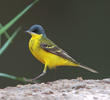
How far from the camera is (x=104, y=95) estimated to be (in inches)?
147

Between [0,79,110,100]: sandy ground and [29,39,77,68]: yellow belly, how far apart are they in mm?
868

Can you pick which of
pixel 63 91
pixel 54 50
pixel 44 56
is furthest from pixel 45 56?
pixel 63 91

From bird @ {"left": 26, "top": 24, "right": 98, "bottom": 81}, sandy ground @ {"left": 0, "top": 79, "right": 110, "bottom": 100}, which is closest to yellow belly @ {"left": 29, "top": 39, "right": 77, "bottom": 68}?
bird @ {"left": 26, "top": 24, "right": 98, "bottom": 81}

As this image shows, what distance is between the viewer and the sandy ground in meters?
3.64

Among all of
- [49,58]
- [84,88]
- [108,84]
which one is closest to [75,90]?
[84,88]

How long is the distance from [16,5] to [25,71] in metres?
1.65

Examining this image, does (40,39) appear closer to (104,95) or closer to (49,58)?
(49,58)

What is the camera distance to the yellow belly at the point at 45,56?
5.48 m

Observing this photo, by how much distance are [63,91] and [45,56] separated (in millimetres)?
1590

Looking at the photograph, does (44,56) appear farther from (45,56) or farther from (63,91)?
(63,91)

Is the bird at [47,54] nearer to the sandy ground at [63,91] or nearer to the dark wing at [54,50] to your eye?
the dark wing at [54,50]

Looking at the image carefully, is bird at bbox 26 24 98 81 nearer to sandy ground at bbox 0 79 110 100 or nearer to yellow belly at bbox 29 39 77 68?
yellow belly at bbox 29 39 77 68

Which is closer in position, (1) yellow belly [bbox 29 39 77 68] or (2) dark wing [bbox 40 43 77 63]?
(1) yellow belly [bbox 29 39 77 68]

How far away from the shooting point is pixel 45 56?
217 inches
